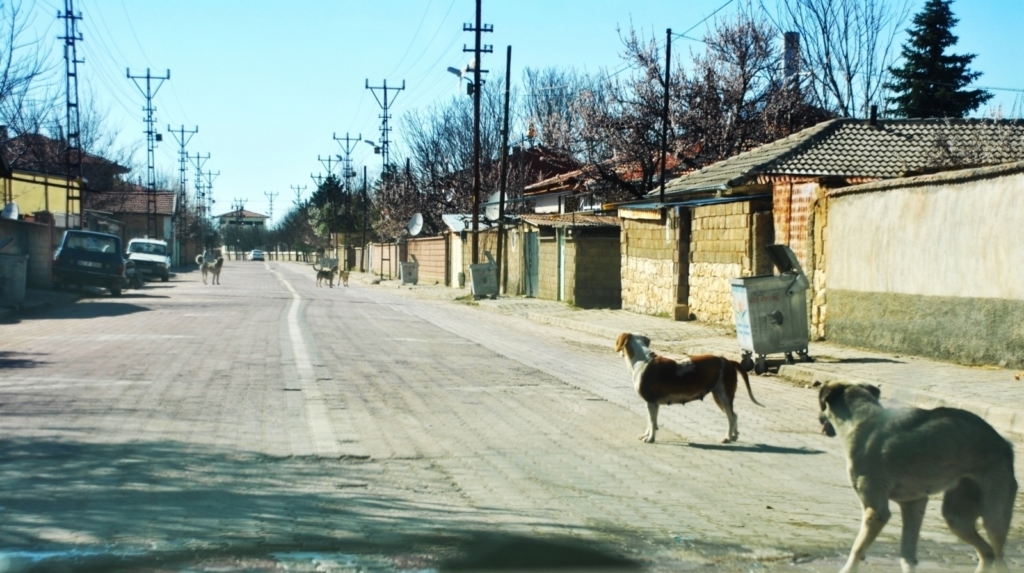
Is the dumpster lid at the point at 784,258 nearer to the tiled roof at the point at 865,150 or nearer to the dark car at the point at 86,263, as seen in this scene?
the tiled roof at the point at 865,150

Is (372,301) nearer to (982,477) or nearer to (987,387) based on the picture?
(987,387)

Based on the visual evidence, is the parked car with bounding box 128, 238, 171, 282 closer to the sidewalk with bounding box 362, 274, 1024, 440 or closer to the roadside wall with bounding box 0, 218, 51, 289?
the roadside wall with bounding box 0, 218, 51, 289

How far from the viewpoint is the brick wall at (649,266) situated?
24.8 meters

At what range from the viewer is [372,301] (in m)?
34.8

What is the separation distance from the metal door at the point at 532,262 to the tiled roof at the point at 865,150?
10.9m

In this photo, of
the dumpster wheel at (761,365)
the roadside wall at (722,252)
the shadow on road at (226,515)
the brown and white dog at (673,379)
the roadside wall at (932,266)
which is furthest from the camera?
the roadside wall at (722,252)

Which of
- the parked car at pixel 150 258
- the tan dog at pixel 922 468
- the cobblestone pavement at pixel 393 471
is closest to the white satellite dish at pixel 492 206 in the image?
the parked car at pixel 150 258

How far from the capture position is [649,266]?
2662 centimetres

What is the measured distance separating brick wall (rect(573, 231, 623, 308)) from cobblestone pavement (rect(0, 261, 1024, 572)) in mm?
15778

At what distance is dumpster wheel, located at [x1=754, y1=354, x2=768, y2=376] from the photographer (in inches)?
593

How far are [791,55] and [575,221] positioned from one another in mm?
12395

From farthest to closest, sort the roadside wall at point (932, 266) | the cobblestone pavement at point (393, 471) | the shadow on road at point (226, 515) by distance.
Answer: the roadside wall at point (932, 266) → the cobblestone pavement at point (393, 471) → the shadow on road at point (226, 515)

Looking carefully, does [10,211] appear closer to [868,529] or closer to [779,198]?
[779,198]

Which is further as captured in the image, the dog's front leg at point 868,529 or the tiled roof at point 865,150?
the tiled roof at point 865,150
